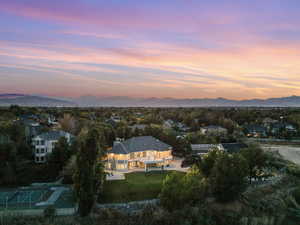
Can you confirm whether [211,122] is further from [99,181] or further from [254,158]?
[99,181]

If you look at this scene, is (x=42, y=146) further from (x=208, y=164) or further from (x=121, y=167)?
(x=208, y=164)

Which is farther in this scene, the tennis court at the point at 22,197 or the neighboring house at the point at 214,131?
the neighboring house at the point at 214,131

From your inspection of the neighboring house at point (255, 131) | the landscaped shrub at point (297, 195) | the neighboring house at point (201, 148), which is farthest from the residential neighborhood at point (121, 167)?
the neighboring house at point (255, 131)

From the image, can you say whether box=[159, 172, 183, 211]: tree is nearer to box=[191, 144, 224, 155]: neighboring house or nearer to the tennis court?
the tennis court

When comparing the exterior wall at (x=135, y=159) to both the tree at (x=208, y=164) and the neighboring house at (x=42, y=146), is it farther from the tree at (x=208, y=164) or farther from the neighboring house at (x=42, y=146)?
the neighboring house at (x=42, y=146)

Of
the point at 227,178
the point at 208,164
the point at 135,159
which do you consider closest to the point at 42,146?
the point at 135,159

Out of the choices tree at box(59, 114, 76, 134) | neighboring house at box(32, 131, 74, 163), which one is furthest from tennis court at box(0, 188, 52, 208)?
tree at box(59, 114, 76, 134)
